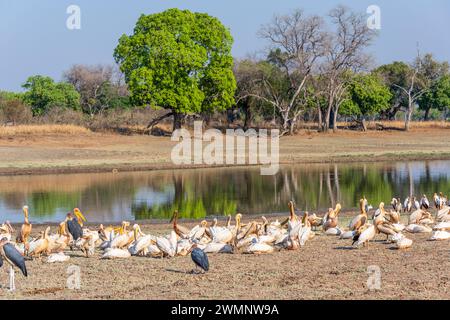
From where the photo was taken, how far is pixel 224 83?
173 ft

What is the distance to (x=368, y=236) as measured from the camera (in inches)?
569

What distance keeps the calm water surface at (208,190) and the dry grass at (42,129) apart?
12880 mm

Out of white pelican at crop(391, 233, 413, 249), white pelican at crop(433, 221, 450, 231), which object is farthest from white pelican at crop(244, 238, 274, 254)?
white pelican at crop(433, 221, 450, 231)

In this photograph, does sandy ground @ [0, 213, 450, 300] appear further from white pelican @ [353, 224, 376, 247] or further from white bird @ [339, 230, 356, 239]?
white bird @ [339, 230, 356, 239]

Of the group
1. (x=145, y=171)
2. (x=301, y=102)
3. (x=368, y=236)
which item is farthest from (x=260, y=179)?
(x=301, y=102)

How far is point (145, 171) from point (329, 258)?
22.9 metres

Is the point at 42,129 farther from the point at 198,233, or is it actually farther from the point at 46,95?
the point at 198,233

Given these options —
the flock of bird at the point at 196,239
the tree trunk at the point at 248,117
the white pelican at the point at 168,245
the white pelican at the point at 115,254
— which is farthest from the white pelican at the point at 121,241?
the tree trunk at the point at 248,117

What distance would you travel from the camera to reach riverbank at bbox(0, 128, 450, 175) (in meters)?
36.9

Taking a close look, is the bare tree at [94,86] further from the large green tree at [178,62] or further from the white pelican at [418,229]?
the white pelican at [418,229]

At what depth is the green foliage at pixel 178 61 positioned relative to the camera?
5044cm

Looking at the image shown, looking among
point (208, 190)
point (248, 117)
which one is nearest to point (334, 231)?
point (208, 190)

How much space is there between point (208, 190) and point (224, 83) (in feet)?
82.3
